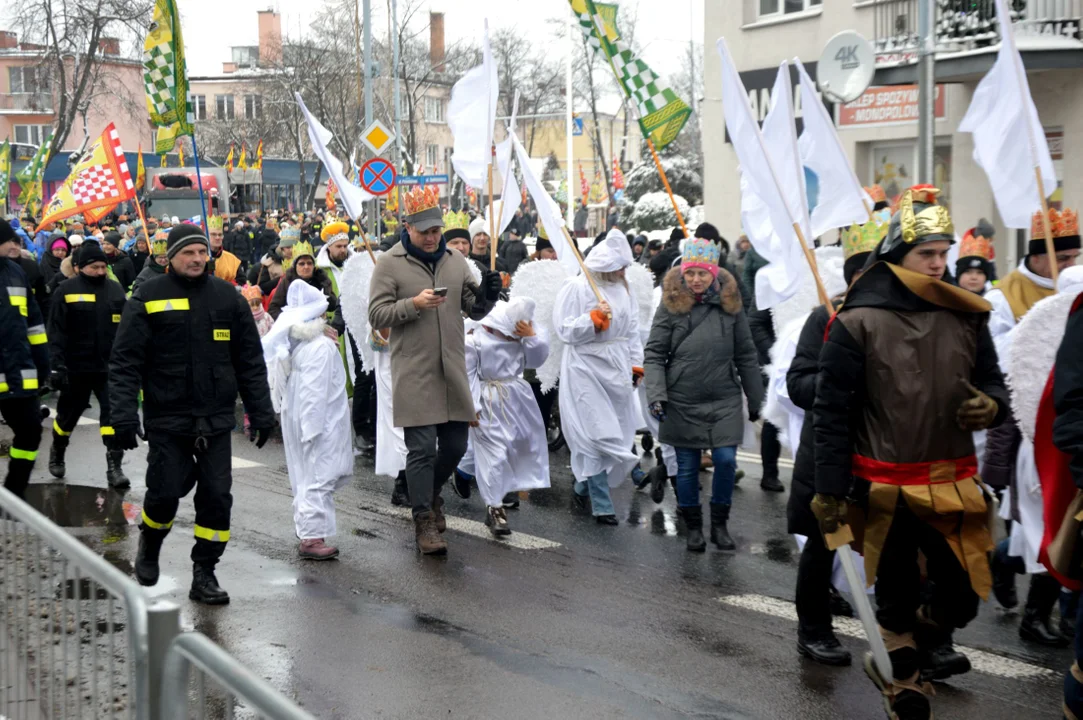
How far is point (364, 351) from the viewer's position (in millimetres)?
10641

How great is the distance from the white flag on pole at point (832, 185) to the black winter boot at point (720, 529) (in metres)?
1.80

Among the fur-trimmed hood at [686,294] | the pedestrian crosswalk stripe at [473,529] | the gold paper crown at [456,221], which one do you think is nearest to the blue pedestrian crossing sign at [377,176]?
the gold paper crown at [456,221]

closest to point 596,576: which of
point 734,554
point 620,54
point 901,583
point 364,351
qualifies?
point 734,554

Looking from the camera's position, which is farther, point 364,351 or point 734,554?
point 364,351

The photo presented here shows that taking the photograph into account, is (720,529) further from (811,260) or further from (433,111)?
(433,111)

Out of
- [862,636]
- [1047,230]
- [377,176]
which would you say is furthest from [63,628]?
[377,176]

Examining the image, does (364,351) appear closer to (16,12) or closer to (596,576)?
(596,576)

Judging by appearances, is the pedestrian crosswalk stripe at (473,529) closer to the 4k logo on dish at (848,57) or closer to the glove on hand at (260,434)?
the glove on hand at (260,434)

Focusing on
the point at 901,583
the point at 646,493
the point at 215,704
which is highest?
the point at 215,704

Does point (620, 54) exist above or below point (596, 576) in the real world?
above

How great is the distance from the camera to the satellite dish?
480 inches

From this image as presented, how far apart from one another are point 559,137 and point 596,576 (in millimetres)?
83058

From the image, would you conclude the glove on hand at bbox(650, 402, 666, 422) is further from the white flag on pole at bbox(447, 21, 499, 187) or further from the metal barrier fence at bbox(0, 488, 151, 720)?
the metal barrier fence at bbox(0, 488, 151, 720)

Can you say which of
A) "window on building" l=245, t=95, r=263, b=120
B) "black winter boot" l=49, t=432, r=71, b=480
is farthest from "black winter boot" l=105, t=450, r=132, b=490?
"window on building" l=245, t=95, r=263, b=120
